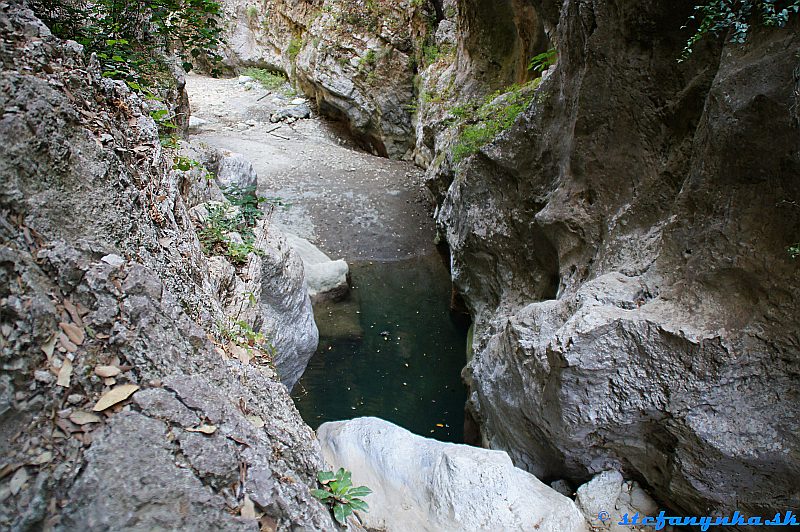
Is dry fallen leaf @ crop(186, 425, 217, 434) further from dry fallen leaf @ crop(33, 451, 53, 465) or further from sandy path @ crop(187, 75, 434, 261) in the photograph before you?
sandy path @ crop(187, 75, 434, 261)

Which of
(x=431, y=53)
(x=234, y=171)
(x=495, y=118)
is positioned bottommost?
(x=234, y=171)

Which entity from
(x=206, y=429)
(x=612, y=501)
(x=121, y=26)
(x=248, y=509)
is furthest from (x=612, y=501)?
(x=121, y=26)

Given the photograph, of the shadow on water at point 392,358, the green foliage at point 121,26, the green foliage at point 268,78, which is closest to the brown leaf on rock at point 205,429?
the green foliage at point 121,26

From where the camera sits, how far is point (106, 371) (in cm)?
204

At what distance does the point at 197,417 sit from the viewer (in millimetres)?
2141

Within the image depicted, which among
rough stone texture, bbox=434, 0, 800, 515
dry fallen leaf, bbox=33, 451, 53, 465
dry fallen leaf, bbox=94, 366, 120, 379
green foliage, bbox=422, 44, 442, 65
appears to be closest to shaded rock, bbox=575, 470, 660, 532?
rough stone texture, bbox=434, 0, 800, 515

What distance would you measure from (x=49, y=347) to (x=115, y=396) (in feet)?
0.99

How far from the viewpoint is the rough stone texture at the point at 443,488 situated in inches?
148

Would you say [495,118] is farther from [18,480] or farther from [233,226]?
[18,480]

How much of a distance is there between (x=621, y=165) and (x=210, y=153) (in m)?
6.02

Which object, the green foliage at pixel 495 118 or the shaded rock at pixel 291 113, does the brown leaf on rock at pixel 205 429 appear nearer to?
the green foliage at pixel 495 118

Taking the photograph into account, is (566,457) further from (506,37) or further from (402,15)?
(402,15)

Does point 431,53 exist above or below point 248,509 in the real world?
above

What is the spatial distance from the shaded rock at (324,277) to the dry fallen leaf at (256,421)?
267 inches
